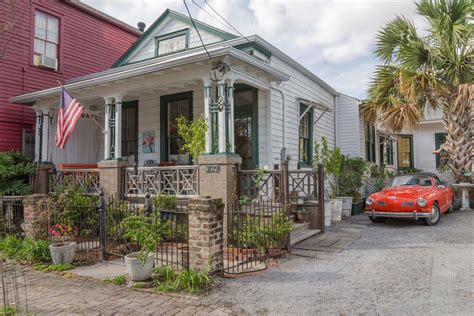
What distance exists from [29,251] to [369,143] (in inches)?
553

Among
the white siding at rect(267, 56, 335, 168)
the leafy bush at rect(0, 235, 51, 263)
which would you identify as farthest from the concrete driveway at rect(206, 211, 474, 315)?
the leafy bush at rect(0, 235, 51, 263)

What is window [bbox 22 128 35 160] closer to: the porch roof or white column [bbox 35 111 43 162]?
white column [bbox 35 111 43 162]

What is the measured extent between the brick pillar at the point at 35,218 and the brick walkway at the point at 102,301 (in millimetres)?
2194

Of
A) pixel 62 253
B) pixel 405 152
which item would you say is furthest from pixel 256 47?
pixel 405 152

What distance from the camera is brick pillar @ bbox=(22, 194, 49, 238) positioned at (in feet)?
24.0

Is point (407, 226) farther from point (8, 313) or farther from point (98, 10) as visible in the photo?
point (98, 10)

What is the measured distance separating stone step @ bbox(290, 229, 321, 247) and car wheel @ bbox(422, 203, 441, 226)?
3010 mm

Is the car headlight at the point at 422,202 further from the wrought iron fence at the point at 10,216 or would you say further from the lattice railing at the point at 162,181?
the wrought iron fence at the point at 10,216

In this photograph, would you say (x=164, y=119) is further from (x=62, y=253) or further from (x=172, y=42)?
(x=62, y=253)

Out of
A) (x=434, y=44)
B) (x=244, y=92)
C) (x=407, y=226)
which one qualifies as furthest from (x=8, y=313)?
(x=434, y=44)

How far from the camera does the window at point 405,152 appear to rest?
2033cm

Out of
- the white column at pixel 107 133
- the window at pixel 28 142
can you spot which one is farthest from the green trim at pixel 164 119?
the window at pixel 28 142

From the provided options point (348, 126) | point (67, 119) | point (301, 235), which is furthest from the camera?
point (348, 126)

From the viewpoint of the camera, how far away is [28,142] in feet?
40.7
